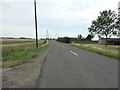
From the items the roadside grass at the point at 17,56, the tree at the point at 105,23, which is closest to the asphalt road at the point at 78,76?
the roadside grass at the point at 17,56

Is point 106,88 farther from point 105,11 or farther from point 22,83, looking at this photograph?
point 105,11

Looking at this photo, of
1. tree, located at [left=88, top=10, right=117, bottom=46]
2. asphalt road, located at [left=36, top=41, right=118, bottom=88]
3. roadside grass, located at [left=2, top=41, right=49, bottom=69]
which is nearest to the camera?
asphalt road, located at [left=36, top=41, right=118, bottom=88]

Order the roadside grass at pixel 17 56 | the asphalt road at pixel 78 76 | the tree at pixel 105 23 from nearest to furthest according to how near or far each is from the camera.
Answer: the asphalt road at pixel 78 76 → the roadside grass at pixel 17 56 → the tree at pixel 105 23

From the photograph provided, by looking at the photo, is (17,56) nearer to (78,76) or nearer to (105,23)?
(78,76)

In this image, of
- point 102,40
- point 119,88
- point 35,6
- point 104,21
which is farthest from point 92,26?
point 119,88

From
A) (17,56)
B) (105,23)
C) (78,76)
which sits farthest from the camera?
(105,23)

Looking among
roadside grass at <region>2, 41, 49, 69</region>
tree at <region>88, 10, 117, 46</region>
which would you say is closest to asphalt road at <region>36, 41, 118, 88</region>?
roadside grass at <region>2, 41, 49, 69</region>

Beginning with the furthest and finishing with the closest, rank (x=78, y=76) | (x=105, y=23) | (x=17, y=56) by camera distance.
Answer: (x=105, y=23)
(x=17, y=56)
(x=78, y=76)

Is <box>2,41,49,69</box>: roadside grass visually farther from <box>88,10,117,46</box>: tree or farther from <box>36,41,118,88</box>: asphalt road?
<box>88,10,117,46</box>: tree

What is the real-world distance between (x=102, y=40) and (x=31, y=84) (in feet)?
239

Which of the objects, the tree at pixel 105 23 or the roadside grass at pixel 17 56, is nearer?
the roadside grass at pixel 17 56

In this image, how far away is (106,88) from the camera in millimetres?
3947

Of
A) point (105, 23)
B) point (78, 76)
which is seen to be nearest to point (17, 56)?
point (78, 76)

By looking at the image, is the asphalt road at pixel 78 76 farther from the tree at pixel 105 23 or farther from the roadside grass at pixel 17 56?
the tree at pixel 105 23
